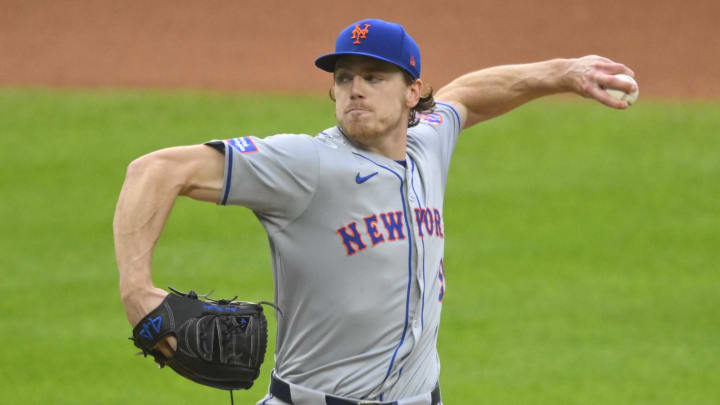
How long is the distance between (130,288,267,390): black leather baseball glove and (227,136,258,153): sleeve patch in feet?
1.63

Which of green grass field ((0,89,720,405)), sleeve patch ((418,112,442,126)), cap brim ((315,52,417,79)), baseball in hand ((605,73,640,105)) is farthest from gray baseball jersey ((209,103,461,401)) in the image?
green grass field ((0,89,720,405))

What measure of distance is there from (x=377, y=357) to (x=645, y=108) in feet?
41.3

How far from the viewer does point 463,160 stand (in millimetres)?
13500

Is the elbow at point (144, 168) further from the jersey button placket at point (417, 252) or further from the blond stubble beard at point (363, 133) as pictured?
the jersey button placket at point (417, 252)

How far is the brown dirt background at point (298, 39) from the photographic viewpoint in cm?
1722

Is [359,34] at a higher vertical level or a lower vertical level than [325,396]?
higher

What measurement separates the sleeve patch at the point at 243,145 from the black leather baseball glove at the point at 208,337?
497 millimetres

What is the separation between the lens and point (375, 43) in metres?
3.88

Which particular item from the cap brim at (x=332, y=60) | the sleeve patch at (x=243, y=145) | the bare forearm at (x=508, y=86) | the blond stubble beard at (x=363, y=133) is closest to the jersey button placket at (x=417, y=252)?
the blond stubble beard at (x=363, y=133)

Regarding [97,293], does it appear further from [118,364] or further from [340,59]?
[340,59]

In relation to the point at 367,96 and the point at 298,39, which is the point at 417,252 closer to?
the point at 367,96

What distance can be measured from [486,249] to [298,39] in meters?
8.38

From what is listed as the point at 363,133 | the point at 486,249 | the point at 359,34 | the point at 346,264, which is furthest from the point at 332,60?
the point at 486,249

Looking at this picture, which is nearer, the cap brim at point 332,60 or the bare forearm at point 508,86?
the cap brim at point 332,60
